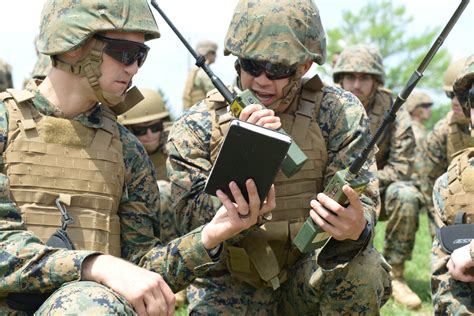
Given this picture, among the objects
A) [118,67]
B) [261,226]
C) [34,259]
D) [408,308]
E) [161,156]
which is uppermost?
[118,67]

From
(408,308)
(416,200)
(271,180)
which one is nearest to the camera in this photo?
(271,180)

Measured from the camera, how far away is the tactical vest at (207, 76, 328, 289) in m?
5.32

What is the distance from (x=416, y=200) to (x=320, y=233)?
4.48 metres

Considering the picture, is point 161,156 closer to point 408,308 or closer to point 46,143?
point 408,308

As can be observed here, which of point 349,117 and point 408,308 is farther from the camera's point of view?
point 408,308

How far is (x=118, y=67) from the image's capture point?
4746 millimetres

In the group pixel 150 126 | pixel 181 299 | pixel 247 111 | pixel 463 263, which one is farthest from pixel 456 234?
pixel 150 126

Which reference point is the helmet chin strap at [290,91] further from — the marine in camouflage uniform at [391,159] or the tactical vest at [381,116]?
the tactical vest at [381,116]

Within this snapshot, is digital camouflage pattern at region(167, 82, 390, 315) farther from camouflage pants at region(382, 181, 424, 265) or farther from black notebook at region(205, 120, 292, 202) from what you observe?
camouflage pants at region(382, 181, 424, 265)

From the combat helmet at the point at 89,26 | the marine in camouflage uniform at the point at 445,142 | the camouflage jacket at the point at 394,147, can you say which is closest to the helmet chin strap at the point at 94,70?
the combat helmet at the point at 89,26

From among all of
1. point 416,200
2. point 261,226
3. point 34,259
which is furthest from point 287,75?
point 416,200

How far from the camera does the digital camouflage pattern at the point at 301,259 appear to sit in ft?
16.9

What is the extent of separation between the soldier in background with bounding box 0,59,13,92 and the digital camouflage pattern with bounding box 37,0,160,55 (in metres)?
6.02

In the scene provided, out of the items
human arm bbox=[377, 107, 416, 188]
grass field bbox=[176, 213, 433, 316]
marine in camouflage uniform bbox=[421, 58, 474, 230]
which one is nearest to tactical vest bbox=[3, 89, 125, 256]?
grass field bbox=[176, 213, 433, 316]
